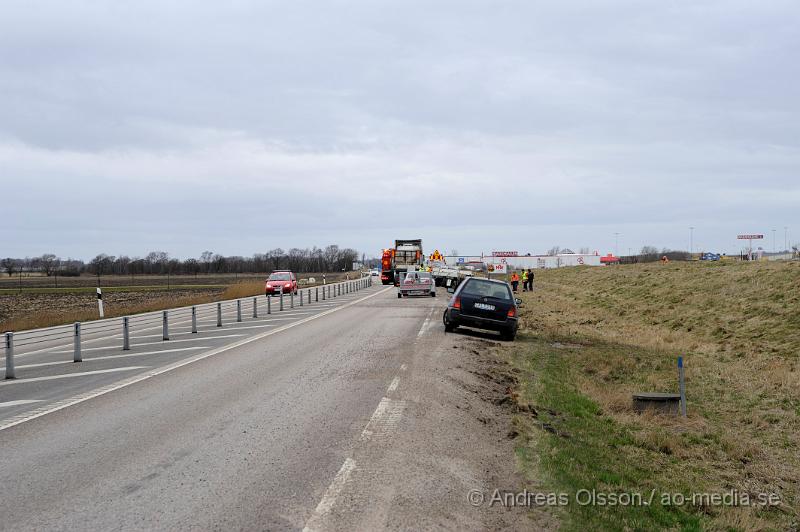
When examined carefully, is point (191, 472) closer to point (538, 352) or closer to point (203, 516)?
point (203, 516)

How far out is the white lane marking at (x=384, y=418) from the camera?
767 cm

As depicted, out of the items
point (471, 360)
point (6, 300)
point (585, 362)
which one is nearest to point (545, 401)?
point (471, 360)

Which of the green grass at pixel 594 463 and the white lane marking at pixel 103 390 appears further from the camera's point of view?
the white lane marking at pixel 103 390

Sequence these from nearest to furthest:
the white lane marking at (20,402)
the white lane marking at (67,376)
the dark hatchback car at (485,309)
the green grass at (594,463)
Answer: the green grass at (594,463)
the white lane marking at (20,402)
the white lane marking at (67,376)
the dark hatchback car at (485,309)

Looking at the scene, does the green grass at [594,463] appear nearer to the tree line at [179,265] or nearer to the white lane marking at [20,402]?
the white lane marking at [20,402]

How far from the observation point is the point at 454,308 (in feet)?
64.5

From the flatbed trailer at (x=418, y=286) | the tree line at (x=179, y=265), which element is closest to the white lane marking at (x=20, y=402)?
the flatbed trailer at (x=418, y=286)

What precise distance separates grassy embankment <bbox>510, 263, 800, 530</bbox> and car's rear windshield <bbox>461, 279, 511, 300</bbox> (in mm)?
1542

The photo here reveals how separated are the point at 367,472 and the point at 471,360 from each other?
28.1 feet

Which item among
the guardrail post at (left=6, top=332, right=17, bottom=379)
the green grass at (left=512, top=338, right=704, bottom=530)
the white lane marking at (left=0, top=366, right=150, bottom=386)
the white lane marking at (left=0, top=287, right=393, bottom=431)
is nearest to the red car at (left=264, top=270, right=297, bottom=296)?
the white lane marking at (left=0, top=287, right=393, bottom=431)

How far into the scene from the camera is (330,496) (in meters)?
5.52

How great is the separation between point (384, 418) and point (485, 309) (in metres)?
11.1

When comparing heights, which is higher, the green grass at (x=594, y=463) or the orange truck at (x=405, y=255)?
the orange truck at (x=405, y=255)

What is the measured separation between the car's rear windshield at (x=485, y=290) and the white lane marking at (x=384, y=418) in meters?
10.2
